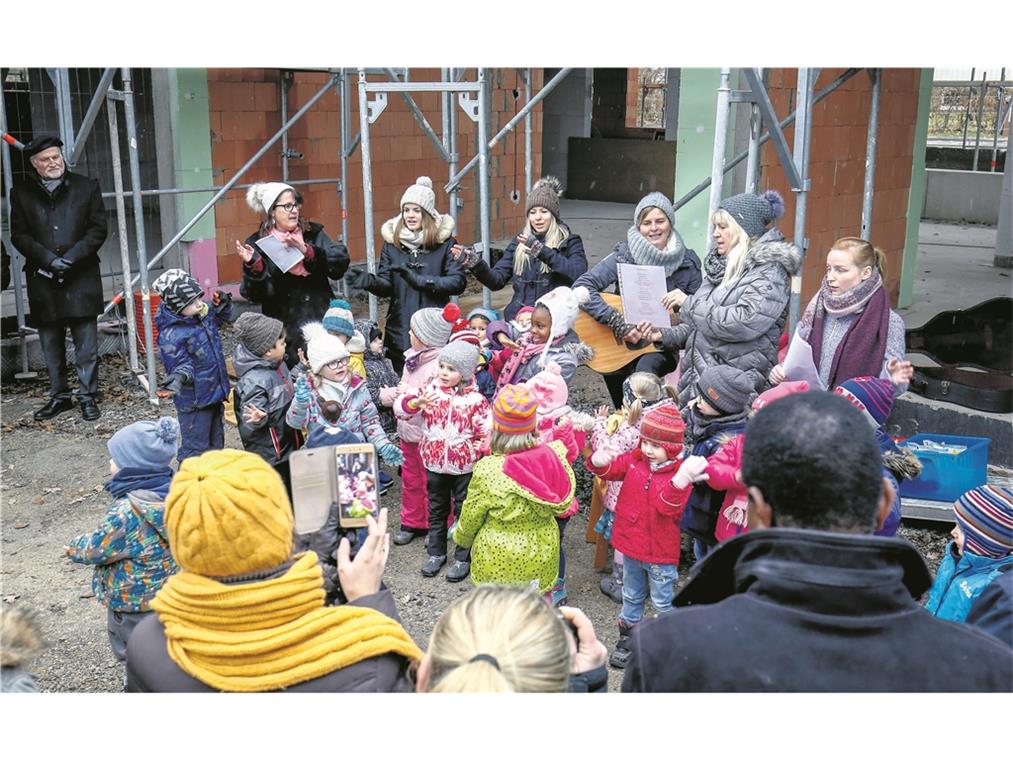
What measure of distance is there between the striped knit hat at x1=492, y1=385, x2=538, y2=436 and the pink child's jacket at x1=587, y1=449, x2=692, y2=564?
0.47 meters

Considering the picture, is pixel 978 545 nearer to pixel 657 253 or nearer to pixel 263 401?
pixel 657 253

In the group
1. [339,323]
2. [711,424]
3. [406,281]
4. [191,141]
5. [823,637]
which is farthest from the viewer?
[191,141]

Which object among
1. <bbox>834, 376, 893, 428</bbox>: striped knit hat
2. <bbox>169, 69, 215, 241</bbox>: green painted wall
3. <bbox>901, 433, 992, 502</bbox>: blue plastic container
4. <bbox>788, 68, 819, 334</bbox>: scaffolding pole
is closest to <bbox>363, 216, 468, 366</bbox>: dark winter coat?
<bbox>788, 68, 819, 334</bbox>: scaffolding pole

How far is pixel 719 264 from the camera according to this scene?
15.1 feet

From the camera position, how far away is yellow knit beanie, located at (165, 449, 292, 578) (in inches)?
75.4

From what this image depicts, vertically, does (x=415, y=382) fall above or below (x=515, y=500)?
above

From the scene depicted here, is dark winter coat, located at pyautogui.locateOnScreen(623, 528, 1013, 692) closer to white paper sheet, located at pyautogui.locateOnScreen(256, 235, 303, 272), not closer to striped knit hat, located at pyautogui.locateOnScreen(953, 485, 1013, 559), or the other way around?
striped knit hat, located at pyautogui.locateOnScreen(953, 485, 1013, 559)

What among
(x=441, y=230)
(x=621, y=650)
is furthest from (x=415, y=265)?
(x=621, y=650)

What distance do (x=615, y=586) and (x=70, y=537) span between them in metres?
2.76

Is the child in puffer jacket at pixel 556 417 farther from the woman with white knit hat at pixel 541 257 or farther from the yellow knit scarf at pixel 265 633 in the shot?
the yellow knit scarf at pixel 265 633

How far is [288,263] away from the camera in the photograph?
18.3ft

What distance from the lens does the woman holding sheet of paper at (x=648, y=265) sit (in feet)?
17.3

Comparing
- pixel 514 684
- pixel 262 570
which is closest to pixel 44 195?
pixel 262 570

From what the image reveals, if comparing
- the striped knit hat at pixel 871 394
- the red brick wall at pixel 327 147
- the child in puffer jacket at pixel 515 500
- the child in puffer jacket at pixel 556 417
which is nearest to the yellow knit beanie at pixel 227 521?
the child in puffer jacket at pixel 515 500
